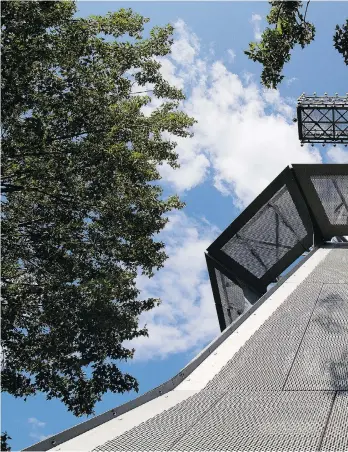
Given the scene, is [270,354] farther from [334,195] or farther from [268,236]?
[334,195]

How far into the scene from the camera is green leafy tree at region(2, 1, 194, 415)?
9.91 meters

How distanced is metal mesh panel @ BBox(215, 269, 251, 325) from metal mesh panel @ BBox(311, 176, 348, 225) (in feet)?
9.61

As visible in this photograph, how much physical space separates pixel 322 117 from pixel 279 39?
10.4m

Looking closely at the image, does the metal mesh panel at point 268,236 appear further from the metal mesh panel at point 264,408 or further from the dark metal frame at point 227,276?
the metal mesh panel at point 264,408

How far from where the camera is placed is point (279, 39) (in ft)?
20.4

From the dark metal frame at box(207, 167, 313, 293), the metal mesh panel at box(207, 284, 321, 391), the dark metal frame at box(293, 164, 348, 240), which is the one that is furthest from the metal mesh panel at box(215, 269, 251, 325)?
the metal mesh panel at box(207, 284, 321, 391)

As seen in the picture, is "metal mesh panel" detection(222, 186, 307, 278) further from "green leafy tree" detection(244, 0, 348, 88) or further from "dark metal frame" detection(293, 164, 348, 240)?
"green leafy tree" detection(244, 0, 348, 88)

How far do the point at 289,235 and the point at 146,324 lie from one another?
165 inches

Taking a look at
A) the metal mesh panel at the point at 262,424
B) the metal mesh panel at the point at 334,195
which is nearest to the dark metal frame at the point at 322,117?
the metal mesh panel at the point at 334,195

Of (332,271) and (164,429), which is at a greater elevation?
(332,271)

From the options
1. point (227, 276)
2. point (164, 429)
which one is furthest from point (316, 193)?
point (164, 429)

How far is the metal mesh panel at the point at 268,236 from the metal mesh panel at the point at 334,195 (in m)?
0.68

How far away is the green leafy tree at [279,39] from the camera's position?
6074mm

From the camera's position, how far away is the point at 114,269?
11.2 metres
